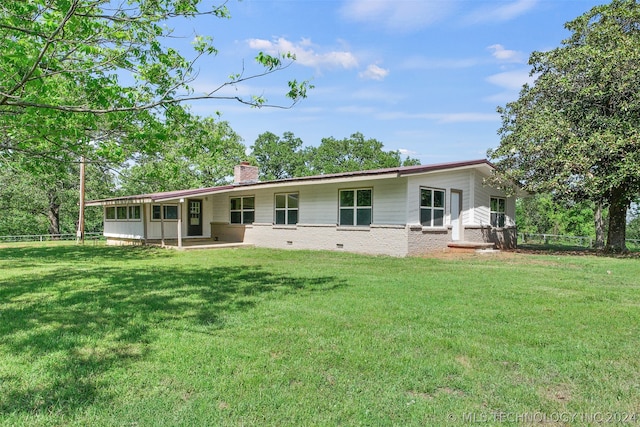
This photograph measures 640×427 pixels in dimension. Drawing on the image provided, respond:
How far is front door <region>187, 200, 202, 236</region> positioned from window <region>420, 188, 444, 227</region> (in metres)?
12.0

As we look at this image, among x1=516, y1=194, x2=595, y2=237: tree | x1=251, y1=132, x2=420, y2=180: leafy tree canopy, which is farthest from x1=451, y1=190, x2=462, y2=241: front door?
x1=251, y1=132, x2=420, y2=180: leafy tree canopy

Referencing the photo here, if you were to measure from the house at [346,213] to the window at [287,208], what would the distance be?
43mm

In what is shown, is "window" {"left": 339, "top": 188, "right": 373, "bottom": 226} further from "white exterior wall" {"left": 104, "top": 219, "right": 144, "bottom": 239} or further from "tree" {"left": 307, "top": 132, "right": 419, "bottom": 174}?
"tree" {"left": 307, "top": 132, "right": 419, "bottom": 174}

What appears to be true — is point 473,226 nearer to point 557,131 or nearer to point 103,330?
point 557,131

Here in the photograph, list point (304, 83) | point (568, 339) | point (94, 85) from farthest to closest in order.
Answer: point (94, 85)
point (304, 83)
point (568, 339)

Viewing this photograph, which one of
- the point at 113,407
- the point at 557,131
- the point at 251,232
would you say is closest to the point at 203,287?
the point at 113,407

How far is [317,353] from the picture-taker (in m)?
3.86

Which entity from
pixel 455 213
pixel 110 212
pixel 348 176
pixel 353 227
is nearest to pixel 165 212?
pixel 110 212

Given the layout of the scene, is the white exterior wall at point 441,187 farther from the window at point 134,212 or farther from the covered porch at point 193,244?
the window at point 134,212

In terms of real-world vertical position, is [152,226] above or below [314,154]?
below

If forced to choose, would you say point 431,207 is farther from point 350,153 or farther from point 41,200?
point 350,153

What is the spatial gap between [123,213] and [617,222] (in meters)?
22.7

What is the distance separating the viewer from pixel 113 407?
284 cm

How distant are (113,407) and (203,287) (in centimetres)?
465
